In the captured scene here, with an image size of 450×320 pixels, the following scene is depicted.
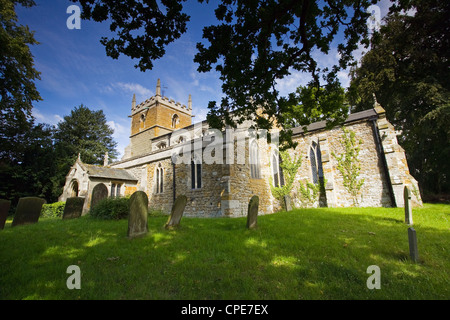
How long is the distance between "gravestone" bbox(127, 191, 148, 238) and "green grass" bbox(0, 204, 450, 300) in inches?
9.2

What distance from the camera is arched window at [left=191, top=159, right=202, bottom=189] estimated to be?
14359 millimetres

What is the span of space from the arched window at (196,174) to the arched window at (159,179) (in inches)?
134

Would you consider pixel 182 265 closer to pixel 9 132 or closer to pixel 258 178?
pixel 258 178

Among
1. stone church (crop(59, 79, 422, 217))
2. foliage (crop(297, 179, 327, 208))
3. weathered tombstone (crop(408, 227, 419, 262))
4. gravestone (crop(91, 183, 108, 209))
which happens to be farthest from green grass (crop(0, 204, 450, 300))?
foliage (crop(297, 179, 327, 208))

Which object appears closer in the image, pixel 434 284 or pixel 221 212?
pixel 434 284

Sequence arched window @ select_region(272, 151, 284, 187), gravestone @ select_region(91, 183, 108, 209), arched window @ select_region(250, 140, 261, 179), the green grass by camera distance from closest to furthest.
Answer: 1. the green grass
2. gravestone @ select_region(91, 183, 108, 209)
3. arched window @ select_region(250, 140, 261, 179)
4. arched window @ select_region(272, 151, 284, 187)

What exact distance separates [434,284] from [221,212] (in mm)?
9450

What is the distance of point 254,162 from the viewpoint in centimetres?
1498

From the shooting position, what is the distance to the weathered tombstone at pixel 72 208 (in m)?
10.4

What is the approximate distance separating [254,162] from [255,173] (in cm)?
81

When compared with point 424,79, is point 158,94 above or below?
above

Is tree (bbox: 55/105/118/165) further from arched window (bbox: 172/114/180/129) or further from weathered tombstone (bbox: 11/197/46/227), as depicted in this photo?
weathered tombstone (bbox: 11/197/46/227)

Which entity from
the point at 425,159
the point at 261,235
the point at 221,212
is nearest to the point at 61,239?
the point at 261,235
